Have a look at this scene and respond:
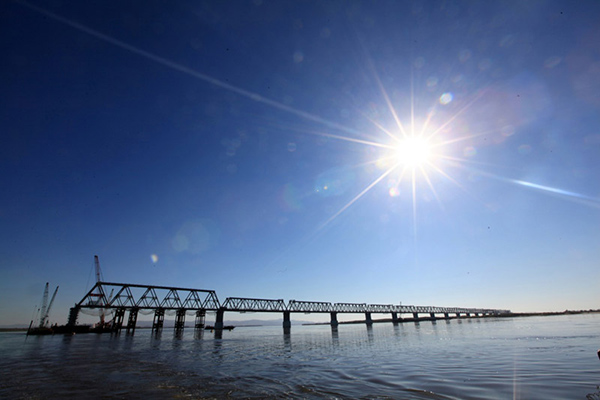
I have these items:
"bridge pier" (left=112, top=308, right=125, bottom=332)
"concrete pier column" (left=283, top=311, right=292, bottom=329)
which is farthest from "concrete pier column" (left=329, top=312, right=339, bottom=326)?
"bridge pier" (left=112, top=308, right=125, bottom=332)

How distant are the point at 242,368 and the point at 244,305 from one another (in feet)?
317

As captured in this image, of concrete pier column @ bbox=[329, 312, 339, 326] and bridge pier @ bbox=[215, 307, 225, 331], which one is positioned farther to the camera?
concrete pier column @ bbox=[329, 312, 339, 326]

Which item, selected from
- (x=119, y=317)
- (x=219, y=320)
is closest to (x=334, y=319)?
(x=219, y=320)

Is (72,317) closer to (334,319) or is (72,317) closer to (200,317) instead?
(200,317)

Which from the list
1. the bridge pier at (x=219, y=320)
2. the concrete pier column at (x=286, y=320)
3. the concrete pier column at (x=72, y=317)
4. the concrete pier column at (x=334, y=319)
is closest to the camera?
the concrete pier column at (x=72, y=317)

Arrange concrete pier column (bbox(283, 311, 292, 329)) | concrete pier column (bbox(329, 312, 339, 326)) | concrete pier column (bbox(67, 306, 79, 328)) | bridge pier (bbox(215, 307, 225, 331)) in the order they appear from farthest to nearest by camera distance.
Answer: concrete pier column (bbox(329, 312, 339, 326)) → concrete pier column (bbox(283, 311, 292, 329)) → bridge pier (bbox(215, 307, 225, 331)) → concrete pier column (bbox(67, 306, 79, 328))

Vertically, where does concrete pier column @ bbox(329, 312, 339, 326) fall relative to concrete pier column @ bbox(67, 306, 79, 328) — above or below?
below

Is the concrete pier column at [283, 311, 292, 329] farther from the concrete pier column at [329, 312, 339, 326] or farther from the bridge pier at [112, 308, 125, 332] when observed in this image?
the bridge pier at [112, 308, 125, 332]

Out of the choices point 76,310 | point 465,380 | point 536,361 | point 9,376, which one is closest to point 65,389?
point 9,376

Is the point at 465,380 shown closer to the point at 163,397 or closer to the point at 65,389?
the point at 163,397

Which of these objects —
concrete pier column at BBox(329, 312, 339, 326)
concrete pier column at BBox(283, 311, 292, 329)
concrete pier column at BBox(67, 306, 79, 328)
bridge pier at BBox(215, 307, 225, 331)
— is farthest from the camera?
concrete pier column at BBox(329, 312, 339, 326)

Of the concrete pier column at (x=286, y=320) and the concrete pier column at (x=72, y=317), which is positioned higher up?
the concrete pier column at (x=72, y=317)

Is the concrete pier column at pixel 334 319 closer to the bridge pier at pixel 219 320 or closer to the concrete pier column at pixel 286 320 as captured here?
the concrete pier column at pixel 286 320

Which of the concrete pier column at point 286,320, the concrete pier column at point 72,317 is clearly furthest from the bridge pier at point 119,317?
the concrete pier column at point 286,320
